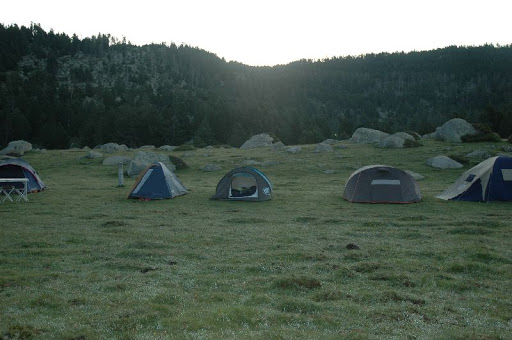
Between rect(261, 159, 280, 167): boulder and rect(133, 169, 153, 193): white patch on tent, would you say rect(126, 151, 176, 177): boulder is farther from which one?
rect(133, 169, 153, 193): white patch on tent

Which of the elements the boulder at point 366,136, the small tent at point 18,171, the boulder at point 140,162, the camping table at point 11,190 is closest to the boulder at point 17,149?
the boulder at point 140,162

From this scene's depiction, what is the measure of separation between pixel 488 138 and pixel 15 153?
2526 inches

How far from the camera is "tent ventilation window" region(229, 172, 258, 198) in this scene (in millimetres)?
27047

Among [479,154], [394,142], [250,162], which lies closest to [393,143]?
[394,142]

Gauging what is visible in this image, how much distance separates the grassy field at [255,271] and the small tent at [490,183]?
3.14 feet

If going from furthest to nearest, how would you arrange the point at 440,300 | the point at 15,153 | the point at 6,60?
the point at 6,60 → the point at 15,153 → the point at 440,300

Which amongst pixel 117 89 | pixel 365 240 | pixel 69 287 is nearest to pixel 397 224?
pixel 365 240

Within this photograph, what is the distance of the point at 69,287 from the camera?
966cm

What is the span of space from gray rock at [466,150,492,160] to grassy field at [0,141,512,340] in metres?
21.6

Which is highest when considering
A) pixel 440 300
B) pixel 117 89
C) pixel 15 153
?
pixel 117 89

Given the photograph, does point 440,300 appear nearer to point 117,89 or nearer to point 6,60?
point 117,89

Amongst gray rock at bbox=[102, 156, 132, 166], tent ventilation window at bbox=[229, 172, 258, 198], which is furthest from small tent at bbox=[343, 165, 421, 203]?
gray rock at bbox=[102, 156, 132, 166]

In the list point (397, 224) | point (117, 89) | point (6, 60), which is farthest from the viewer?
point (6, 60)

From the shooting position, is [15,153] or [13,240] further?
[15,153]
